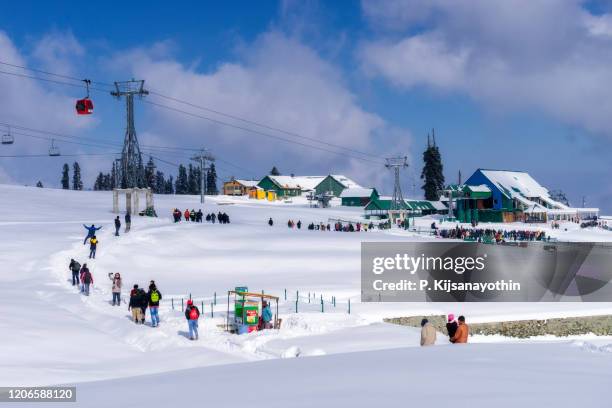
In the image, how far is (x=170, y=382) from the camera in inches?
327

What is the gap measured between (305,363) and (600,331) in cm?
2006

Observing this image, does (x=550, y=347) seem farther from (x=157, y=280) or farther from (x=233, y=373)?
(x=157, y=280)

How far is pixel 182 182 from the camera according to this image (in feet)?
528

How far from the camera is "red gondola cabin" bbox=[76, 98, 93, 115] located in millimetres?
41531

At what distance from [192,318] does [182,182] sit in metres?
147

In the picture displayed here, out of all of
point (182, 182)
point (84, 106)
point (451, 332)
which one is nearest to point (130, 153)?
point (84, 106)

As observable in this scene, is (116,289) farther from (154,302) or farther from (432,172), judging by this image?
(432,172)

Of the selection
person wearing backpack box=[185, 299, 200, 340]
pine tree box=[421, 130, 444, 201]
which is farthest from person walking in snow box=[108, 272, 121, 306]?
pine tree box=[421, 130, 444, 201]

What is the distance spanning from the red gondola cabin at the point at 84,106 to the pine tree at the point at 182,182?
11828cm

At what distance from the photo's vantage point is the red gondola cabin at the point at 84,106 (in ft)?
136

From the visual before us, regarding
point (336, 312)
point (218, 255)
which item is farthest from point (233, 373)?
point (218, 255)

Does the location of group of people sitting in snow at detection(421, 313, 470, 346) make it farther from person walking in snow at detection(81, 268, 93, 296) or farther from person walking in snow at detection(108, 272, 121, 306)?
person walking in snow at detection(81, 268, 93, 296)

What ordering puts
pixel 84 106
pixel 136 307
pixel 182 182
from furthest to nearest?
pixel 182 182
pixel 84 106
pixel 136 307

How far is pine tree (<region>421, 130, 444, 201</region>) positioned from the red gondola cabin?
72752mm
